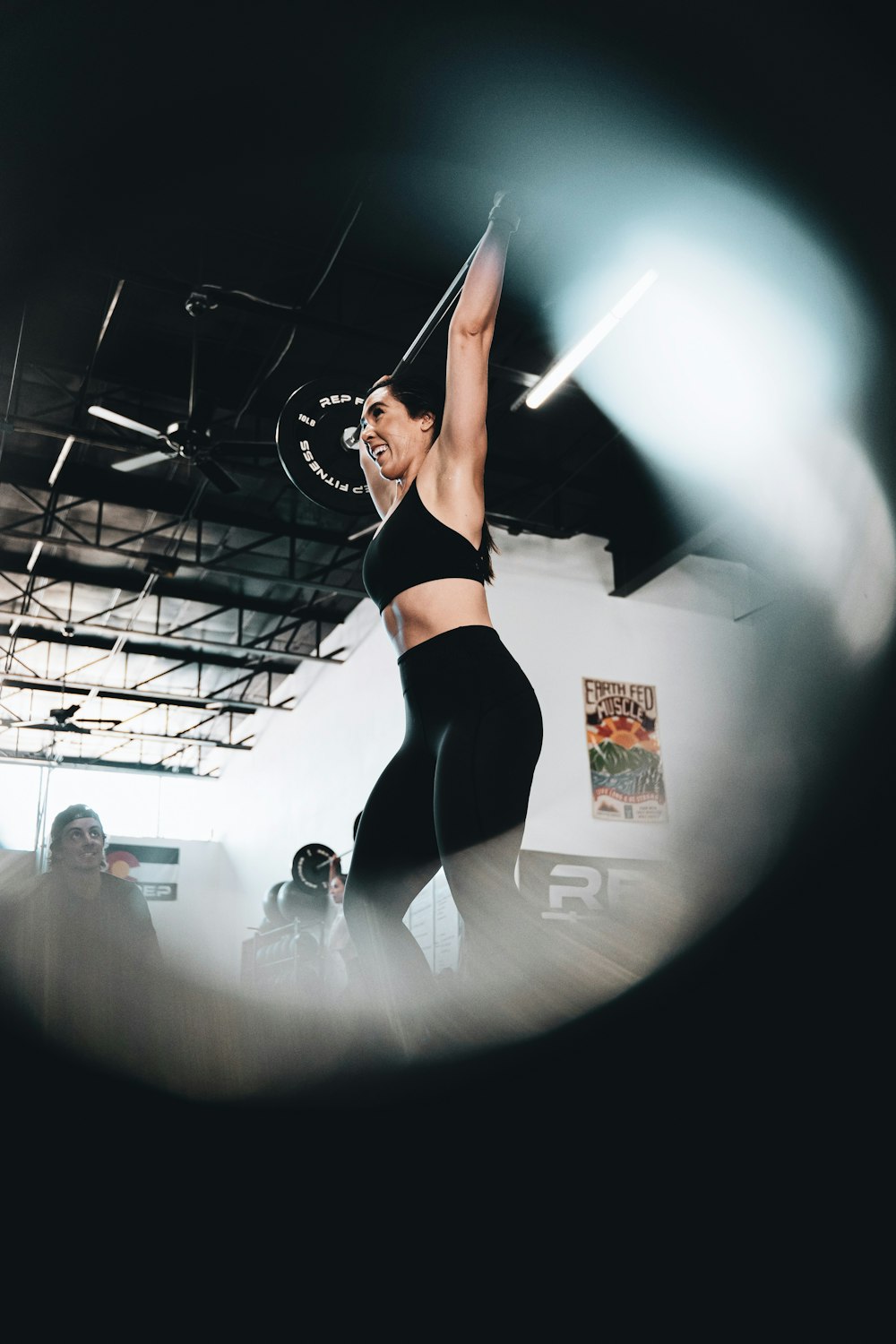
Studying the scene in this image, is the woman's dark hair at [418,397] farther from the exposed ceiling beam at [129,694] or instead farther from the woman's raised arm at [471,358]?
the exposed ceiling beam at [129,694]

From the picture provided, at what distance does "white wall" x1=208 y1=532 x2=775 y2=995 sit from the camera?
732 cm

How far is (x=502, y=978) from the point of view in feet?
3.24

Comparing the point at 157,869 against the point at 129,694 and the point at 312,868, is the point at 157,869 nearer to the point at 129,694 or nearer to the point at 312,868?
the point at 129,694

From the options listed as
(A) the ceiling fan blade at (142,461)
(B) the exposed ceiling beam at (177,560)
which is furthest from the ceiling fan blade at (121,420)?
(B) the exposed ceiling beam at (177,560)

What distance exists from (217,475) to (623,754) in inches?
151

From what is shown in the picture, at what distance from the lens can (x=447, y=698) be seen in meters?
1.36

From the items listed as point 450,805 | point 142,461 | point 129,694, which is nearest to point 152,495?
point 142,461

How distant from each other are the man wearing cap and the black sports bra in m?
0.63

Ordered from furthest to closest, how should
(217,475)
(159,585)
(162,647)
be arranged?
(162,647), (159,585), (217,475)

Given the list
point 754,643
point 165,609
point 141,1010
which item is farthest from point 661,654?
point 141,1010

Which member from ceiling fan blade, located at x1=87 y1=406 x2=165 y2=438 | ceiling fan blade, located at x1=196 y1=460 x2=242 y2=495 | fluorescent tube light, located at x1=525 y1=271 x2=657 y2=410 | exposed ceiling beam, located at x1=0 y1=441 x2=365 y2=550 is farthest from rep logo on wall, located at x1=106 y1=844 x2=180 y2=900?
fluorescent tube light, located at x1=525 y1=271 x2=657 y2=410

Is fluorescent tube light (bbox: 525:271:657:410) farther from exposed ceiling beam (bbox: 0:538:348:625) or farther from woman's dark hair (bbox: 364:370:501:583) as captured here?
exposed ceiling beam (bbox: 0:538:348:625)

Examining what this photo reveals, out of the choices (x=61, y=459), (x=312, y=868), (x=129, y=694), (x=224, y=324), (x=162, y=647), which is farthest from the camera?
(x=129, y=694)

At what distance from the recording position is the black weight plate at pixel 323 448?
2.05 meters
